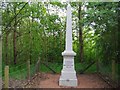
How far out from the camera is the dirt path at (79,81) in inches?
91.5

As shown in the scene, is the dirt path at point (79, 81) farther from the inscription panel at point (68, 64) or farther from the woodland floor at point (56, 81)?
the inscription panel at point (68, 64)

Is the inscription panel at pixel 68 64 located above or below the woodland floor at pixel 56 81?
above

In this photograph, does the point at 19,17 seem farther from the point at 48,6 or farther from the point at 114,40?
the point at 114,40

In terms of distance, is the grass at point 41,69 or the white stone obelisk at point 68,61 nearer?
the grass at point 41,69

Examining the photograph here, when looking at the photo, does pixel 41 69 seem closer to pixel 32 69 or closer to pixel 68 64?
pixel 32 69

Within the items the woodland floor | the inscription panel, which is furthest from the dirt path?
the inscription panel

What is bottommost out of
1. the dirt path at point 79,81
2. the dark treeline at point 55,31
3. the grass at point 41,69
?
the dirt path at point 79,81

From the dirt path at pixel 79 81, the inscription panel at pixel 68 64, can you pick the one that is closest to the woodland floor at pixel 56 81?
the dirt path at pixel 79 81

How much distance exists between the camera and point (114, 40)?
2.35 metres

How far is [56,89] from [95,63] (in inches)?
17.0

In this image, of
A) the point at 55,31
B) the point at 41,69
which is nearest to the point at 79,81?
the point at 41,69

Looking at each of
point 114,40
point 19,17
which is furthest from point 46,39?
point 114,40

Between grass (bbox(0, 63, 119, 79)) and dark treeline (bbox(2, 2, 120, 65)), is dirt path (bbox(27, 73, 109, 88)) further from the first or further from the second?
dark treeline (bbox(2, 2, 120, 65))

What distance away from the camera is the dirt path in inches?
91.5
